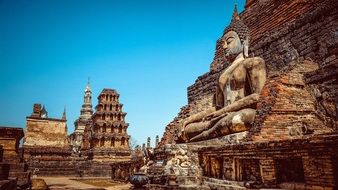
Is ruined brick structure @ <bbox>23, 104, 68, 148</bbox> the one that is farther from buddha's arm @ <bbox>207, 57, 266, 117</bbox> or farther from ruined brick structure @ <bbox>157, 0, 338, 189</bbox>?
buddha's arm @ <bbox>207, 57, 266, 117</bbox>

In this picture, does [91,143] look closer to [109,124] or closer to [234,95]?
[109,124]

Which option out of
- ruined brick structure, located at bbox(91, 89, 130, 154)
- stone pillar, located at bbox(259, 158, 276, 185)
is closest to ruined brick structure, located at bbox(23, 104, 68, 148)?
ruined brick structure, located at bbox(91, 89, 130, 154)

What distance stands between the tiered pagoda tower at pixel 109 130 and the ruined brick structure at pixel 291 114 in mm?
18570

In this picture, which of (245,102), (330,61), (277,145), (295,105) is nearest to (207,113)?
(245,102)

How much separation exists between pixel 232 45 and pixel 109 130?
68.9ft

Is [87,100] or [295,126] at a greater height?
[87,100]

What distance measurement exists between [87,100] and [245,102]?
52828 millimetres

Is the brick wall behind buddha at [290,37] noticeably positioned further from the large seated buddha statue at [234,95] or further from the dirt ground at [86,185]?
the dirt ground at [86,185]

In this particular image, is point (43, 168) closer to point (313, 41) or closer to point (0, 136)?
point (0, 136)

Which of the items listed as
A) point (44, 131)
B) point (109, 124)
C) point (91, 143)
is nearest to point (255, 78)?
point (109, 124)

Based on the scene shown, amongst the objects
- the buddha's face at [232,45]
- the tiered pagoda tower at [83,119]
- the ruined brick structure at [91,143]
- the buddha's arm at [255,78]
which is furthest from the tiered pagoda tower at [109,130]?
the buddha's arm at [255,78]

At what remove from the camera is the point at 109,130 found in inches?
1088

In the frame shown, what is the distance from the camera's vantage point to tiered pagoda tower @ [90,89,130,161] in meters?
25.7

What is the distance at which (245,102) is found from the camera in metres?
6.96
